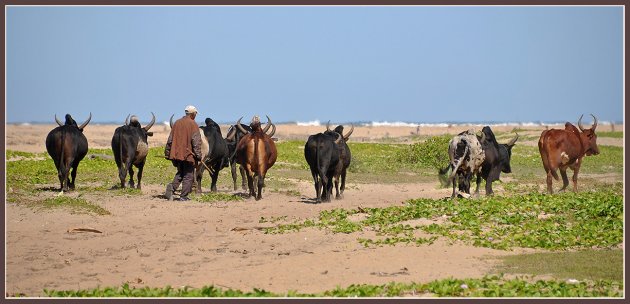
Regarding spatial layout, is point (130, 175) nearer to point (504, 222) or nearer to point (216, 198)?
point (216, 198)

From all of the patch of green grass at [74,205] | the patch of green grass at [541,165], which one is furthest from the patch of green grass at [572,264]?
the patch of green grass at [541,165]

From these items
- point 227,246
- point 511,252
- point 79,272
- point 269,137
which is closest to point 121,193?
point 269,137

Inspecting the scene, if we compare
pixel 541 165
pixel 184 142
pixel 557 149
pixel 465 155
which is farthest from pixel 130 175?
pixel 541 165

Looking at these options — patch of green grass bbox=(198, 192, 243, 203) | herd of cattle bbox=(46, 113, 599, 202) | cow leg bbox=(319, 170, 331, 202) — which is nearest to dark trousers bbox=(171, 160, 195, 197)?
patch of green grass bbox=(198, 192, 243, 203)

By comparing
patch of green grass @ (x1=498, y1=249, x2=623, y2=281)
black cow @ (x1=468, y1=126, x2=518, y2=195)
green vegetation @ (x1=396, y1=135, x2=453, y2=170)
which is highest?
black cow @ (x1=468, y1=126, x2=518, y2=195)

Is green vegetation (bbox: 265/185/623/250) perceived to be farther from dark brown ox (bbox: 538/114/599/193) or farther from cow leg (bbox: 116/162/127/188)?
cow leg (bbox: 116/162/127/188)

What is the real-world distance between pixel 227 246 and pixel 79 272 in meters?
2.87

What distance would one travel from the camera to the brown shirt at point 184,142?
2256 cm

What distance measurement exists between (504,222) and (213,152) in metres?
9.78

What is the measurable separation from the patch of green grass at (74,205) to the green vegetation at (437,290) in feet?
25.3

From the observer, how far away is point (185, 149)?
22.6m

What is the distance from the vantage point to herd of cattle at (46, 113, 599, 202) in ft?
70.8

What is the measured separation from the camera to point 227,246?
1652 cm

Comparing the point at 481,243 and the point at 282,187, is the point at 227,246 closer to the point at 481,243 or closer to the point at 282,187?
the point at 481,243
